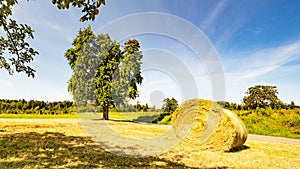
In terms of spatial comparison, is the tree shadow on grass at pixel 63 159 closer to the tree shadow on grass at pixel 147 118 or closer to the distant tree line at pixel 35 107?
the tree shadow on grass at pixel 147 118

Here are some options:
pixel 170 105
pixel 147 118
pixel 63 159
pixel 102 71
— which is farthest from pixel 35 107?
pixel 63 159

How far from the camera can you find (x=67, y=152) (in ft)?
21.4

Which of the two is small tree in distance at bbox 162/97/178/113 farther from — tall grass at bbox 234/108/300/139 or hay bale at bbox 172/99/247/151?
hay bale at bbox 172/99/247/151

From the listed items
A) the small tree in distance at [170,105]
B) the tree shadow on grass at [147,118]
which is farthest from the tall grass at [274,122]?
the tree shadow on grass at [147,118]

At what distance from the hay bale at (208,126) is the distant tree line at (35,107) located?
91.1 feet

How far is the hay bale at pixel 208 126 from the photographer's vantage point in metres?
8.48

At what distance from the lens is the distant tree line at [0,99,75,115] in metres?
32.6

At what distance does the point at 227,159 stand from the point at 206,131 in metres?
2.33

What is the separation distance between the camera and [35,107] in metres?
34.1

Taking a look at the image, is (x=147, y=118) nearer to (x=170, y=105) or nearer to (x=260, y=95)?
(x=170, y=105)

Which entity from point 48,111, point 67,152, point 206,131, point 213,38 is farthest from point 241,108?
point 48,111

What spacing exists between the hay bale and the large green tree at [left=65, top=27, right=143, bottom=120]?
14.1 meters

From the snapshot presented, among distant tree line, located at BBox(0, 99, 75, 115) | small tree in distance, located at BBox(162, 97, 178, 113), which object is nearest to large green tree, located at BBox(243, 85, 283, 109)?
small tree in distance, located at BBox(162, 97, 178, 113)

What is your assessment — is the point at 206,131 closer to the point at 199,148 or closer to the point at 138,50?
the point at 199,148
